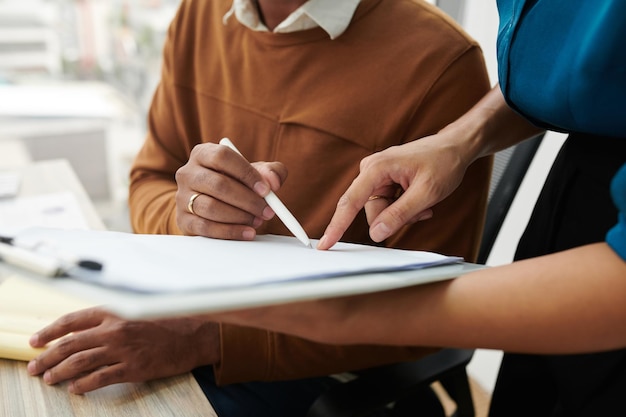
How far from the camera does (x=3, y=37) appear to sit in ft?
6.47

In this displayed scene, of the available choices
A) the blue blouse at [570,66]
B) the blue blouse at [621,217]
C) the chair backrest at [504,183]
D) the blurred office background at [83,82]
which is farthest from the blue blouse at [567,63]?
the blurred office background at [83,82]

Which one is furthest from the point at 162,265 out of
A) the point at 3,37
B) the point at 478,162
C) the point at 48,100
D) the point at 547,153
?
the point at 3,37

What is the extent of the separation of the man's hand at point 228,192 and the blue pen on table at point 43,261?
10.4 inches

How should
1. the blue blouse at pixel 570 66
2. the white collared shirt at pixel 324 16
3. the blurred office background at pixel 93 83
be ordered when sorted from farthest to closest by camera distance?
the blurred office background at pixel 93 83, the white collared shirt at pixel 324 16, the blue blouse at pixel 570 66

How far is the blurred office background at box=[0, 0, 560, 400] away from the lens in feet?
5.31

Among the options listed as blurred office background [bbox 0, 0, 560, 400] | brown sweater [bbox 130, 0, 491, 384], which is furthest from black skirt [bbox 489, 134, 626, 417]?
blurred office background [bbox 0, 0, 560, 400]

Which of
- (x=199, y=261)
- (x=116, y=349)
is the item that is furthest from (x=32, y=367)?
(x=199, y=261)

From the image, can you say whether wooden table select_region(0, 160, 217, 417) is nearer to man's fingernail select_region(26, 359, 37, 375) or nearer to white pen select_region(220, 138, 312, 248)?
man's fingernail select_region(26, 359, 37, 375)

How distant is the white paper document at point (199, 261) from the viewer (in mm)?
335

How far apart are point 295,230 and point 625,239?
1.08ft

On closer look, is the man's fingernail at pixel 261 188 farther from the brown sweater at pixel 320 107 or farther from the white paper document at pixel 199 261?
the brown sweater at pixel 320 107

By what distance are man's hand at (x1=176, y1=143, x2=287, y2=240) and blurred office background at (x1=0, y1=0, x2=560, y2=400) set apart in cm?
87

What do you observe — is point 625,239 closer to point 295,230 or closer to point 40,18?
point 295,230

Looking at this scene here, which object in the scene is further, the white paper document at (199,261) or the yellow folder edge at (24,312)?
the yellow folder edge at (24,312)
